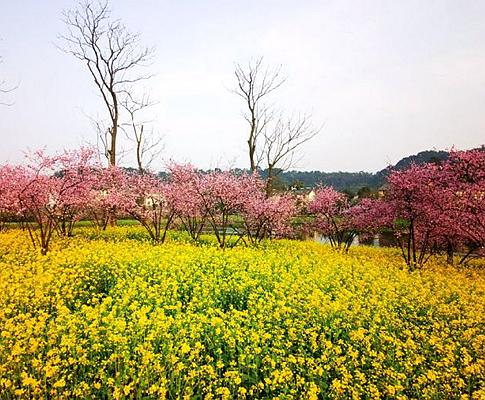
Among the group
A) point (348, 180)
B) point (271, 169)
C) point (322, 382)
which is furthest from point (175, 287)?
point (348, 180)

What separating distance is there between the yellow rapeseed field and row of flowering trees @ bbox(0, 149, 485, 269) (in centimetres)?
298

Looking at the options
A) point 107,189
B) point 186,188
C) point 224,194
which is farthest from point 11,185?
point 224,194

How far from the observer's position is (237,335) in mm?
5969

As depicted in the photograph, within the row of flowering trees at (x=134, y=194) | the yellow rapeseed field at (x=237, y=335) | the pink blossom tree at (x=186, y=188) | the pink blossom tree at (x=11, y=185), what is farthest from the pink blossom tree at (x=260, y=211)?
the pink blossom tree at (x=11, y=185)

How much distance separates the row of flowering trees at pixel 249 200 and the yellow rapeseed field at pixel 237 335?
2.98m

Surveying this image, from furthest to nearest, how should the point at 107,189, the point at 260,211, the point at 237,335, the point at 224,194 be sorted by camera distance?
the point at 107,189
the point at 260,211
the point at 224,194
the point at 237,335

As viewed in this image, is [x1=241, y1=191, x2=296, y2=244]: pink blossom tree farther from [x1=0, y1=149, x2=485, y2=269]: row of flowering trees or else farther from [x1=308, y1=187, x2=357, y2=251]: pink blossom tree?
[x1=308, y1=187, x2=357, y2=251]: pink blossom tree

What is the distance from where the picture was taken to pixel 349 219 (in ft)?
64.2

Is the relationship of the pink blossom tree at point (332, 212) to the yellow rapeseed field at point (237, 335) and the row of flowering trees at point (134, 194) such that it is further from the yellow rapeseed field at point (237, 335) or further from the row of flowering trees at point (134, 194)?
the yellow rapeseed field at point (237, 335)

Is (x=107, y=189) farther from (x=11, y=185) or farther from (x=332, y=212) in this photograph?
(x=332, y=212)

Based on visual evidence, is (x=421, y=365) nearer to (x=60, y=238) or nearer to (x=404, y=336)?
(x=404, y=336)

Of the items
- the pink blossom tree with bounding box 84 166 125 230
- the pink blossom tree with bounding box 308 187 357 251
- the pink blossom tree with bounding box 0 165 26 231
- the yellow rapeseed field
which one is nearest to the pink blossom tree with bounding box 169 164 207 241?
the pink blossom tree with bounding box 84 166 125 230

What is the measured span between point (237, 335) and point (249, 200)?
12.1m

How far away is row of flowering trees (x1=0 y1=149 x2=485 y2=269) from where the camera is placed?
44.9 ft
